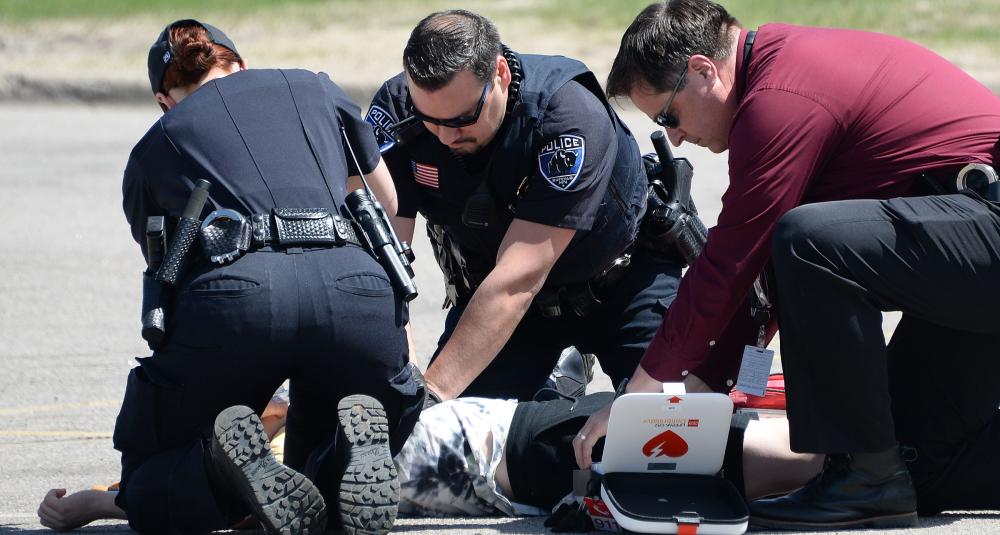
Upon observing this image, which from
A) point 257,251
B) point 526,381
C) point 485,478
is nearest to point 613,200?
point 526,381

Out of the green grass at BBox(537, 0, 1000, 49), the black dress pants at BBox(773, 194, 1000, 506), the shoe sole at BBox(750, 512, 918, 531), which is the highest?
the black dress pants at BBox(773, 194, 1000, 506)

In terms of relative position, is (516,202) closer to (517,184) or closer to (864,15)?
(517,184)

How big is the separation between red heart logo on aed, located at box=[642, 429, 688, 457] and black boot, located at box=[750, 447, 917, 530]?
0.74 feet

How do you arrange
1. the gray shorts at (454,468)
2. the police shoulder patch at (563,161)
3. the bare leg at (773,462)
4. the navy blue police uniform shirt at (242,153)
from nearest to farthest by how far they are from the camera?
the navy blue police uniform shirt at (242,153) < the bare leg at (773,462) < the gray shorts at (454,468) < the police shoulder patch at (563,161)

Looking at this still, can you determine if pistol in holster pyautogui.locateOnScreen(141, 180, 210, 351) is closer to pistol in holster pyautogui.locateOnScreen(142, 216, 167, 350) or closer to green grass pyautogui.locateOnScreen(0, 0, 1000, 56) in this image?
pistol in holster pyautogui.locateOnScreen(142, 216, 167, 350)

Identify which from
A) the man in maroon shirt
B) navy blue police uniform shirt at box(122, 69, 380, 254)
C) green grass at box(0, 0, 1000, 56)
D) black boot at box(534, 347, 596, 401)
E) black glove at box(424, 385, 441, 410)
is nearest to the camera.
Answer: the man in maroon shirt

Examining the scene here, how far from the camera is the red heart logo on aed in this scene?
11.3 ft

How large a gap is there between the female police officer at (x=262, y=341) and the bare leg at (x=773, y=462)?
0.85m

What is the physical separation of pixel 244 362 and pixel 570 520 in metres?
0.88

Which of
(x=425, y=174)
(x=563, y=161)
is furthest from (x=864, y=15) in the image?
(x=563, y=161)

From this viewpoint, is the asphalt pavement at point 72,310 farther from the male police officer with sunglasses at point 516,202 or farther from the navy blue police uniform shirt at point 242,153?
the navy blue police uniform shirt at point 242,153

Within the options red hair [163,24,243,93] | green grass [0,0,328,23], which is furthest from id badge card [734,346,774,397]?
green grass [0,0,328,23]

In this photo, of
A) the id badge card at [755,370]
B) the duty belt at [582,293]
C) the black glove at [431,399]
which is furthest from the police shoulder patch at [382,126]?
the id badge card at [755,370]

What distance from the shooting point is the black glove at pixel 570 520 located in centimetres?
351
